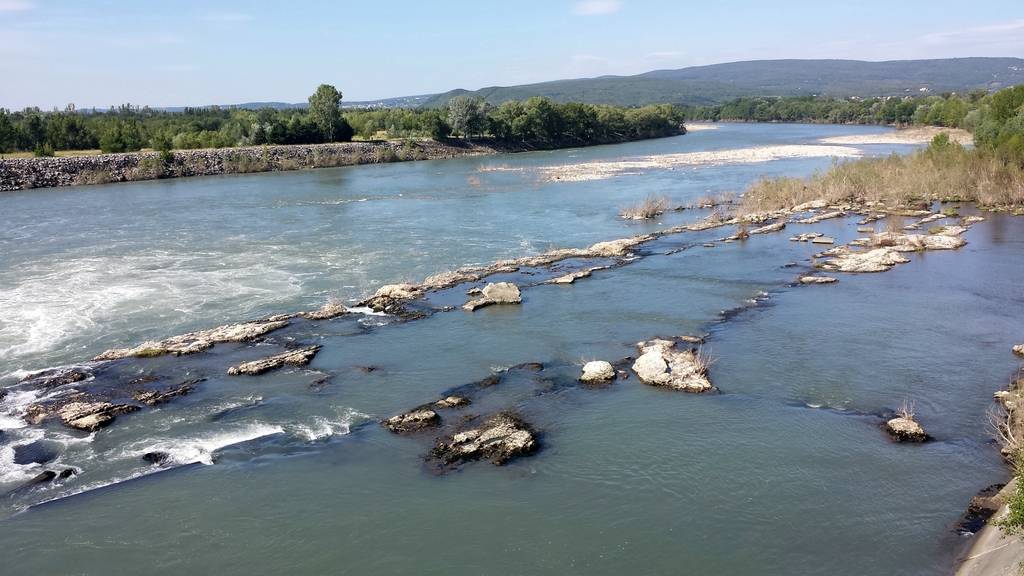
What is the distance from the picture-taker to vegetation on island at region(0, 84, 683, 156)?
242ft

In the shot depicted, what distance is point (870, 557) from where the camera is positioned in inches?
425

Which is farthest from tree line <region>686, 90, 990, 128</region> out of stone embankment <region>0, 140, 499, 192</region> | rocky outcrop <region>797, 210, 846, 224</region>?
stone embankment <region>0, 140, 499, 192</region>

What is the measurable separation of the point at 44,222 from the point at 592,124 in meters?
71.8

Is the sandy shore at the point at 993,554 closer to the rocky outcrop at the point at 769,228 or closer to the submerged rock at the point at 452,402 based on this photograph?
the submerged rock at the point at 452,402

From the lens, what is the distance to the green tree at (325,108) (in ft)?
269

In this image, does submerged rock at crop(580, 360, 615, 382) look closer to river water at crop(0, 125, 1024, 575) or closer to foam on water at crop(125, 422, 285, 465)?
river water at crop(0, 125, 1024, 575)

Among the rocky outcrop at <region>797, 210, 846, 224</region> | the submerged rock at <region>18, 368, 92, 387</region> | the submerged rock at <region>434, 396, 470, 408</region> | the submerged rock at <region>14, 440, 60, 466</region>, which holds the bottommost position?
the submerged rock at <region>434, 396, 470, 408</region>

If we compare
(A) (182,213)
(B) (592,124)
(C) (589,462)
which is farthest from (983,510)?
(B) (592,124)

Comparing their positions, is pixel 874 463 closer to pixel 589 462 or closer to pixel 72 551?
pixel 589 462

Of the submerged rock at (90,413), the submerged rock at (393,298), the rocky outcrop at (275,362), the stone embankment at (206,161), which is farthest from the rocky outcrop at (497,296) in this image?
the stone embankment at (206,161)

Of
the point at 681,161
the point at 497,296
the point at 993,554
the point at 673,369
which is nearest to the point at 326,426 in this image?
the point at 673,369

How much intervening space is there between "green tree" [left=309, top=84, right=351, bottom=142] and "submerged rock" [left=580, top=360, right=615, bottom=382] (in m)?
72.0

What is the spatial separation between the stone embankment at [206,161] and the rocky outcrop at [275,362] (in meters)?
52.0

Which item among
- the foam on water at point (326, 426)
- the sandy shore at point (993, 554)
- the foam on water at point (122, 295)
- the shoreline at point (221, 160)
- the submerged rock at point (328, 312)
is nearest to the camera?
the sandy shore at point (993, 554)
